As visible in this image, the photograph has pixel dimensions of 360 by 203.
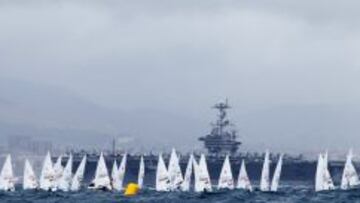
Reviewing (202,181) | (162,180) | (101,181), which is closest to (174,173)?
(162,180)

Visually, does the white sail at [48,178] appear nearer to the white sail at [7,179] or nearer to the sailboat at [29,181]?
the sailboat at [29,181]

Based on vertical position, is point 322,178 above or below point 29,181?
above

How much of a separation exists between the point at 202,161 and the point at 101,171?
14669 mm

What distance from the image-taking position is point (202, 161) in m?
170

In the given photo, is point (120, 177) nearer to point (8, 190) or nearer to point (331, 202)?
point (8, 190)

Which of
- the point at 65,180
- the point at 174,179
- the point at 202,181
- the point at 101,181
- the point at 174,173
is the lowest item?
the point at 202,181

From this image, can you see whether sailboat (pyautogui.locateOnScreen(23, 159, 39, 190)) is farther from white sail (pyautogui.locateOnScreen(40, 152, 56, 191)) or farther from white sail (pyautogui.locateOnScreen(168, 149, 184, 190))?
white sail (pyautogui.locateOnScreen(168, 149, 184, 190))

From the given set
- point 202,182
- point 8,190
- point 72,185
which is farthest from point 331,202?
point 72,185

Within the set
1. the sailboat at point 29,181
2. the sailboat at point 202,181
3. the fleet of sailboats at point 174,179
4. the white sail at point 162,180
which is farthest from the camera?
the sailboat at point 29,181

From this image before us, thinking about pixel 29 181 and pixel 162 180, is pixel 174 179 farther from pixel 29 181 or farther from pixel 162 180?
pixel 29 181

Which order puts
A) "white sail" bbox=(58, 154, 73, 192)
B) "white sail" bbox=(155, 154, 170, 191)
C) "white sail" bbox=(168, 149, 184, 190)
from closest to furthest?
"white sail" bbox=(155, 154, 170, 191)
"white sail" bbox=(168, 149, 184, 190)
"white sail" bbox=(58, 154, 73, 192)

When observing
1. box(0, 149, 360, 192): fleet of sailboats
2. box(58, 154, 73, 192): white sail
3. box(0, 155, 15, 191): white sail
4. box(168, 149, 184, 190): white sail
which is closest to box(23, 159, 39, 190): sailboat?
box(0, 149, 360, 192): fleet of sailboats

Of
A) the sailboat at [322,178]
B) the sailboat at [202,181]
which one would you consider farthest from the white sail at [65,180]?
the sailboat at [322,178]

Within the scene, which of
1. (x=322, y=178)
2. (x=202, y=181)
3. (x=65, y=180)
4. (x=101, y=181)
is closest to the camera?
(x=202, y=181)
